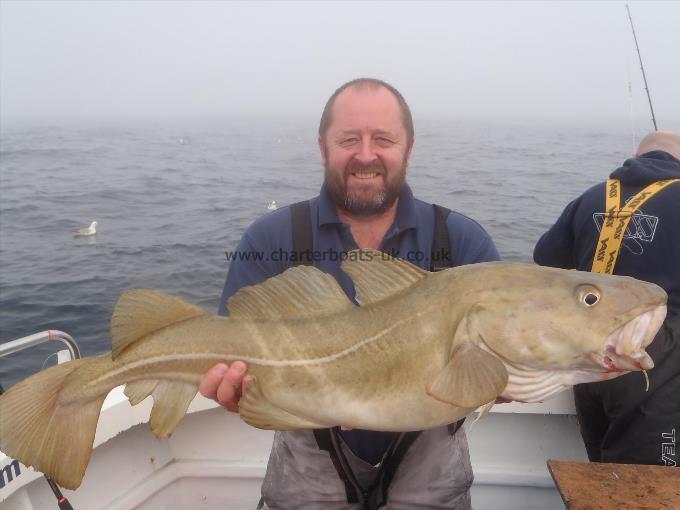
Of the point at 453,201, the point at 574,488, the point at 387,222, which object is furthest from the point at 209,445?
the point at 453,201

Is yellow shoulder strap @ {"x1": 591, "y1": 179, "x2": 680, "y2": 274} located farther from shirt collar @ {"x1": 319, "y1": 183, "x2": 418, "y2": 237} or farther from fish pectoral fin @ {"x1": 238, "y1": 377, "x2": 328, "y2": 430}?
fish pectoral fin @ {"x1": 238, "y1": 377, "x2": 328, "y2": 430}

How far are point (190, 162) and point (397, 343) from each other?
33.2m

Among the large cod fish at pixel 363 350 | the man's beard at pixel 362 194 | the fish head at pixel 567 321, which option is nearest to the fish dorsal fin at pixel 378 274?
the large cod fish at pixel 363 350

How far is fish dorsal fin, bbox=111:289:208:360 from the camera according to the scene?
261 centimetres

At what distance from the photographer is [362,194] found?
3586mm

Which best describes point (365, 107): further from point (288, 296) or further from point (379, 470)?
point (379, 470)

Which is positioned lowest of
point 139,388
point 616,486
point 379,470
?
point 379,470

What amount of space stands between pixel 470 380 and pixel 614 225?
2.40 metres

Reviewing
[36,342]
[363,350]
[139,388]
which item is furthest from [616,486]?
[36,342]

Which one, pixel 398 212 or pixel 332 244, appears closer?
pixel 332 244

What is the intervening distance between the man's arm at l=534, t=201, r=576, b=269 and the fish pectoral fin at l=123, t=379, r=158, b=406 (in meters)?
3.42

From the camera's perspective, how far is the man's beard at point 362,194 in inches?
142

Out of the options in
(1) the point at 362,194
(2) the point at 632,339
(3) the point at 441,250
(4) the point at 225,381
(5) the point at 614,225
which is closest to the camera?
(2) the point at 632,339

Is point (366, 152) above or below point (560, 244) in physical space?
above
